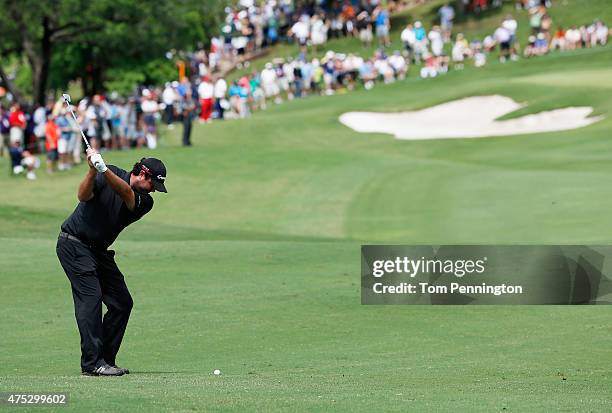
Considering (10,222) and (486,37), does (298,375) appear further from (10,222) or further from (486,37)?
(486,37)

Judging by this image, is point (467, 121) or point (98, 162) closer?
point (98, 162)

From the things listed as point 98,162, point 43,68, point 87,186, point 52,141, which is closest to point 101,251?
point 87,186

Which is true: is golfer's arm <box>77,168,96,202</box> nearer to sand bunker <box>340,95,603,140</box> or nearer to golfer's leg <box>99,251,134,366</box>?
golfer's leg <box>99,251,134,366</box>

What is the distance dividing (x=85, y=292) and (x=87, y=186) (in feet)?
3.79

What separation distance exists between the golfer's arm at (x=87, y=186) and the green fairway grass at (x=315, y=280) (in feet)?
5.38

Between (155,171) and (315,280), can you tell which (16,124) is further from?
(155,171)

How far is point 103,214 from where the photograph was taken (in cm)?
1153

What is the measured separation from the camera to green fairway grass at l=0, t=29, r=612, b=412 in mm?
10961

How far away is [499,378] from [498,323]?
4.06m

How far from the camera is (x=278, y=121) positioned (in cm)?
4716

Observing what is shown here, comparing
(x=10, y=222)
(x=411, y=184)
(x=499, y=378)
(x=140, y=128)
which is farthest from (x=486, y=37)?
(x=499, y=378)

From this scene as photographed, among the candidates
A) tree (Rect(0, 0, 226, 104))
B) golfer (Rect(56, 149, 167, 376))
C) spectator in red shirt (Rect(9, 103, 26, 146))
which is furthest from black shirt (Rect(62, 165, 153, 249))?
tree (Rect(0, 0, 226, 104))

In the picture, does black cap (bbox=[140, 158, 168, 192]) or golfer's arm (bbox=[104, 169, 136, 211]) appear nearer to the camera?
golfer's arm (bbox=[104, 169, 136, 211])

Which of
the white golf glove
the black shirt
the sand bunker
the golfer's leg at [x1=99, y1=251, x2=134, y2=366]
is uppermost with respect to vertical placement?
the white golf glove
